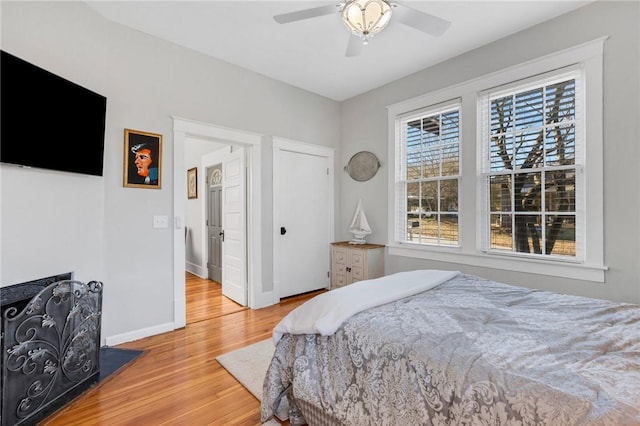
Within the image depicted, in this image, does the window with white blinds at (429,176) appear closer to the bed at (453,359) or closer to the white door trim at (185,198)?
the bed at (453,359)

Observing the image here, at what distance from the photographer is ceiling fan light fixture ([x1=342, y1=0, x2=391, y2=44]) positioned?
6.07ft

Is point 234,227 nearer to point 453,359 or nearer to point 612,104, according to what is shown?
point 453,359

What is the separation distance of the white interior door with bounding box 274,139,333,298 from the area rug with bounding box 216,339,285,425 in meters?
1.36

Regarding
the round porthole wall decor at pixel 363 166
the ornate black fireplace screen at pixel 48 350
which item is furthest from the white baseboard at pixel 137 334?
the round porthole wall decor at pixel 363 166

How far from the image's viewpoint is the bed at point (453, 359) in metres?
0.89

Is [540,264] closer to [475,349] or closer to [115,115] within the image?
[475,349]

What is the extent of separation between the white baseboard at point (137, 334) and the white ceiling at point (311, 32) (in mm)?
2861

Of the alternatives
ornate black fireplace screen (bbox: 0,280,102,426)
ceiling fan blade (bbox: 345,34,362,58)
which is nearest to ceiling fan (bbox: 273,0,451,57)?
ceiling fan blade (bbox: 345,34,362,58)

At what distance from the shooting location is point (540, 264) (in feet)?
8.82

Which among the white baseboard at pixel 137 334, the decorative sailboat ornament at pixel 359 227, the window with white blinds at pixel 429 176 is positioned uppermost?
the window with white blinds at pixel 429 176

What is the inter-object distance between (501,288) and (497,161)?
1.57m

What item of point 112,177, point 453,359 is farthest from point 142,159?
point 453,359

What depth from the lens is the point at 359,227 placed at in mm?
4184

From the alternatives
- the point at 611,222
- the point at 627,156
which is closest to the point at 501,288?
the point at 611,222
